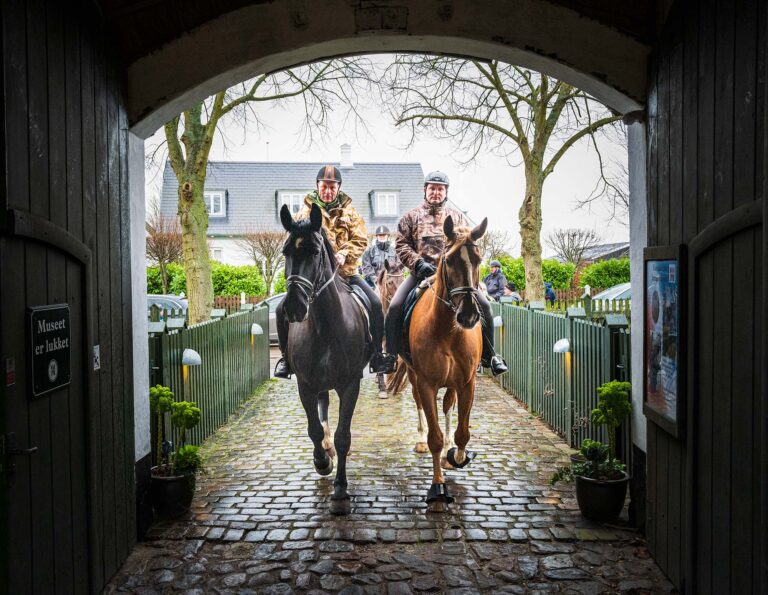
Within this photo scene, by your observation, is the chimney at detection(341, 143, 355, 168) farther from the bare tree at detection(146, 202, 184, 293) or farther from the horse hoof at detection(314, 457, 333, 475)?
the horse hoof at detection(314, 457, 333, 475)

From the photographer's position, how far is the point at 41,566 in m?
3.31

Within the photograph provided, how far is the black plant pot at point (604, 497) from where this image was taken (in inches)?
214

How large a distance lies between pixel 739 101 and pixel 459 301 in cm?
292

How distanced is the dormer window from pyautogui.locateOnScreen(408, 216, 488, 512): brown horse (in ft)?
105

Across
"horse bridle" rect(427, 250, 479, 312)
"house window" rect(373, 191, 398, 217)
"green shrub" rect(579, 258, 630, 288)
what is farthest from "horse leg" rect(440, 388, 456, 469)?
"house window" rect(373, 191, 398, 217)

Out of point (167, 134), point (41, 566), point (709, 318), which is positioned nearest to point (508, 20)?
point (709, 318)

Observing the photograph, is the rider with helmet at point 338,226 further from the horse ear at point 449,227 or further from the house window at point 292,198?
the house window at point 292,198

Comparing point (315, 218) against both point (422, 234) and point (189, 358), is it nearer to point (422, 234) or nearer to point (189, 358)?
point (422, 234)

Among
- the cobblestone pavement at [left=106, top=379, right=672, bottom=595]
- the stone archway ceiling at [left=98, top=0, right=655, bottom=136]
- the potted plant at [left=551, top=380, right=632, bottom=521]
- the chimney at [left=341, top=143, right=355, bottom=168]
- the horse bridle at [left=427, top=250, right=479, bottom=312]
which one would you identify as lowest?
the cobblestone pavement at [left=106, top=379, right=672, bottom=595]

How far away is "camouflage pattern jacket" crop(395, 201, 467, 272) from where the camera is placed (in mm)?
7242

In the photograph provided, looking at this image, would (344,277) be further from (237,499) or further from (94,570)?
(94,570)

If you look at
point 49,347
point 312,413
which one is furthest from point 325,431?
point 49,347

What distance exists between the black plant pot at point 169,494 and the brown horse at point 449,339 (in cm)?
219

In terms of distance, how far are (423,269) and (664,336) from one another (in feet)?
9.74
